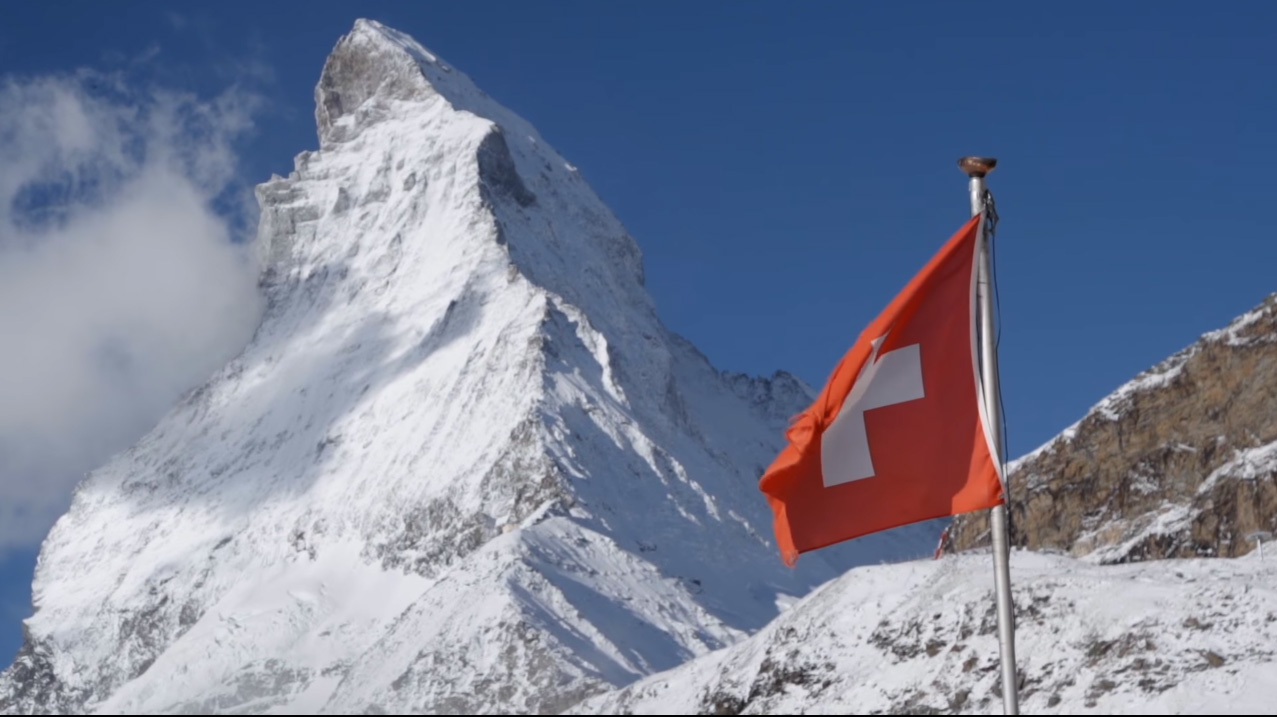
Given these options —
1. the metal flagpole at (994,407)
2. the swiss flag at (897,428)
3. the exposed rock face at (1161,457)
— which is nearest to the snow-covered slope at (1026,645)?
the exposed rock face at (1161,457)

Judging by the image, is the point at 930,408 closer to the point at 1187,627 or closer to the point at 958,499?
the point at 958,499

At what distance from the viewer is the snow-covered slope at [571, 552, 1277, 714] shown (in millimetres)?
53562

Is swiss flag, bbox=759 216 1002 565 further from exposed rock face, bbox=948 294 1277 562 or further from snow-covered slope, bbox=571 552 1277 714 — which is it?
exposed rock face, bbox=948 294 1277 562

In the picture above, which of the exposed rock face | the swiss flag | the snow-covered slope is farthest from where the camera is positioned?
the exposed rock face

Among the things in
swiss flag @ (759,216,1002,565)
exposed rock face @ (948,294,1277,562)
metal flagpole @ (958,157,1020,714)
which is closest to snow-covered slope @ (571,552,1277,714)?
exposed rock face @ (948,294,1277,562)

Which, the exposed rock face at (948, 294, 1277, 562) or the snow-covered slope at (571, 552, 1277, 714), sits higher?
the exposed rock face at (948, 294, 1277, 562)

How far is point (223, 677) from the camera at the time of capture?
197 meters

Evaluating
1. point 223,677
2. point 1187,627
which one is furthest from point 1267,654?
point 223,677

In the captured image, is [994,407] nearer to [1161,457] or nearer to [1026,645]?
[1026,645]

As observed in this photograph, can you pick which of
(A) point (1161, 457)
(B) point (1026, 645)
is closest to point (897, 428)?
(B) point (1026, 645)

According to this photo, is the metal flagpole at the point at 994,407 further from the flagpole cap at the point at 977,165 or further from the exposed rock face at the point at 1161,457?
the exposed rock face at the point at 1161,457

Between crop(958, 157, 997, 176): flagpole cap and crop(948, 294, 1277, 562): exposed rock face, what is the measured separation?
66.3 m

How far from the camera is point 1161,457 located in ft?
309

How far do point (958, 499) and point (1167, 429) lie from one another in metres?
75.2
